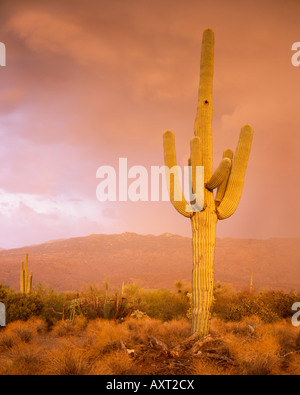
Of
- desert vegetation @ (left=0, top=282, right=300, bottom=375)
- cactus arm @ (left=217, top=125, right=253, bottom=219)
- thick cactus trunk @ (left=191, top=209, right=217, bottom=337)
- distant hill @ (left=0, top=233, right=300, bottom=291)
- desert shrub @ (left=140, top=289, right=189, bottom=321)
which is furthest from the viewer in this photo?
distant hill @ (left=0, top=233, right=300, bottom=291)

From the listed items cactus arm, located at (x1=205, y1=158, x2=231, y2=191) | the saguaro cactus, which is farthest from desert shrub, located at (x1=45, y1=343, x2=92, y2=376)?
cactus arm, located at (x1=205, y1=158, x2=231, y2=191)

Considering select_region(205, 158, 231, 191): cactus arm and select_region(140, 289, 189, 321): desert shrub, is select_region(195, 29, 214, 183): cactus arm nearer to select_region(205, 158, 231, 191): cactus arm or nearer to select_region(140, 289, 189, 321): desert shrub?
select_region(205, 158, 231, 191): cactus arm

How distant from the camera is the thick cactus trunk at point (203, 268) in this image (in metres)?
9.09

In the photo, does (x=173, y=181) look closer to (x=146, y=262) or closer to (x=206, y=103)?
(x=206, y=103)

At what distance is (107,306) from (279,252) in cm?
5094

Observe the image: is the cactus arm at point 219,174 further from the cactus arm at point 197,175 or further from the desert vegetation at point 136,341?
the desert vegetation at point 136,341

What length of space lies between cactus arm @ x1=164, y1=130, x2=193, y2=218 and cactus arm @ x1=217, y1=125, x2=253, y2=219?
108cm

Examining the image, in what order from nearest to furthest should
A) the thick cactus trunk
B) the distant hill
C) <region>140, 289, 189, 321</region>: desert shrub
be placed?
the thick cactus trunk, <region>140, 289, 189, 321</region>: desert shrub, the distant hill

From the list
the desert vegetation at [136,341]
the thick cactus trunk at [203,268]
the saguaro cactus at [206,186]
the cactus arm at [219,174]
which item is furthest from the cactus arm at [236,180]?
the desert vegetation at [136,341]

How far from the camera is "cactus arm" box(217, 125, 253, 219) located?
967cm

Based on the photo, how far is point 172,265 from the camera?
181 ft

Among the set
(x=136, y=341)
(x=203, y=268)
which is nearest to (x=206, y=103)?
(x=203, y=268)

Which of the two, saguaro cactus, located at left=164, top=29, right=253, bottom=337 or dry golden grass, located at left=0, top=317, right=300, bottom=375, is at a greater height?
saguaro cactus, located at left=164, top=29, right=253, bottom=337

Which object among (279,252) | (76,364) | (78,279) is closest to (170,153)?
(76,364)
